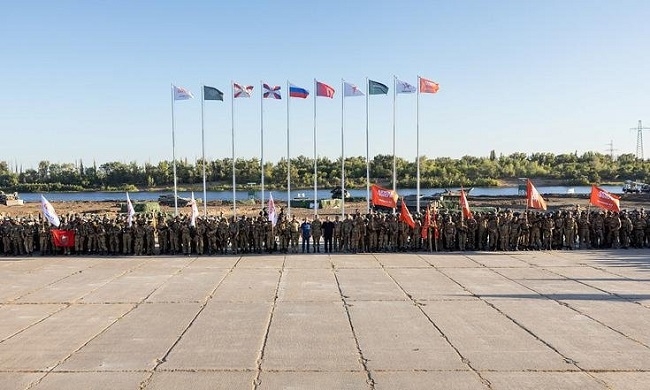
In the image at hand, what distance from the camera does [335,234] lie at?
725 inches

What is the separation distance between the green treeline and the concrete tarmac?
74652mm

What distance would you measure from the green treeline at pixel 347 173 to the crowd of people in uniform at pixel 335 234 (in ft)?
226

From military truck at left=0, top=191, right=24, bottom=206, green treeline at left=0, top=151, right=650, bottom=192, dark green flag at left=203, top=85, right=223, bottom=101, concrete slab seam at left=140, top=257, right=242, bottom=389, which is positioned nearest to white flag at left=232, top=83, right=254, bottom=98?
dark green flag at left=203, top=85, right=223, bottom=101

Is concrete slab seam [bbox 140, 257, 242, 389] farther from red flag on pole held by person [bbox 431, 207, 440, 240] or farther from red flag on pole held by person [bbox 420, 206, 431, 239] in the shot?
red flag on pole held by person [bbox 431, 207, 440, 240]

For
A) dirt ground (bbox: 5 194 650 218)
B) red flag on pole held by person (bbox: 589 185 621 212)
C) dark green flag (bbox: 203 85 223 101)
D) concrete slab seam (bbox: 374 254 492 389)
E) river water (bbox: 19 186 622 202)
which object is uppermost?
dark green flag (bbox: 203 85 223 101)

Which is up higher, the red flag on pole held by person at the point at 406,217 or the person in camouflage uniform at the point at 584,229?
the red flag on pole held by person at the point at 406,217

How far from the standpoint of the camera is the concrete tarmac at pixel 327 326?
698 cm

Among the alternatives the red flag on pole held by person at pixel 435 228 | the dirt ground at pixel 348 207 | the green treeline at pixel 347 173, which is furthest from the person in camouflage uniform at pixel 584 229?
the green treeline at pixel 347 173

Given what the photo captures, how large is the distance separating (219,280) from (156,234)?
626 centimetres

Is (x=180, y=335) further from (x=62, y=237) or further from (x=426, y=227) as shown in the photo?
(x=62, y=237)

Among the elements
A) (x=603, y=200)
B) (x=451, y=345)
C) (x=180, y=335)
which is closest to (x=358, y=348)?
(x=451, y=345)

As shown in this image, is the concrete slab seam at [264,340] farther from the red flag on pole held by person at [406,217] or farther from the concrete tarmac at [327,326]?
the red flag on pole held by person at [406,217]

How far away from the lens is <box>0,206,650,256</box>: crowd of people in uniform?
58.9 ft

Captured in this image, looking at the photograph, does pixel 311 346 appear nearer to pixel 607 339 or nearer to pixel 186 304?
pixel 186 304
